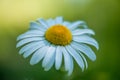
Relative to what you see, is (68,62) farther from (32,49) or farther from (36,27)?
(36,27)

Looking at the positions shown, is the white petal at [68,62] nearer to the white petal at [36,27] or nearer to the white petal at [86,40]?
the white petal at [86,40]

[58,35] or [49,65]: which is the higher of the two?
[58,35]

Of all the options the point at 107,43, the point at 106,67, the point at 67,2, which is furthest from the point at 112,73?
the point at 67,2

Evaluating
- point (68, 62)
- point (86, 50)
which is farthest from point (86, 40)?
point (68, 62)

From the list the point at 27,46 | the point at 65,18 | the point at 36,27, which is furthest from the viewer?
the point at 65,18

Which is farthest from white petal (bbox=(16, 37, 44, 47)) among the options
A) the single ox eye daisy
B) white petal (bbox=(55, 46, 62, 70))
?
white petal (bbox=(55, 46, 62, 70))

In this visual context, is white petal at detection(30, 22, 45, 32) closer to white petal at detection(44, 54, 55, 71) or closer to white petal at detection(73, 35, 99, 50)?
white petal at detection(73, 35, 99, 50)

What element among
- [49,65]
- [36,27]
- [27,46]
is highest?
[36,27]
